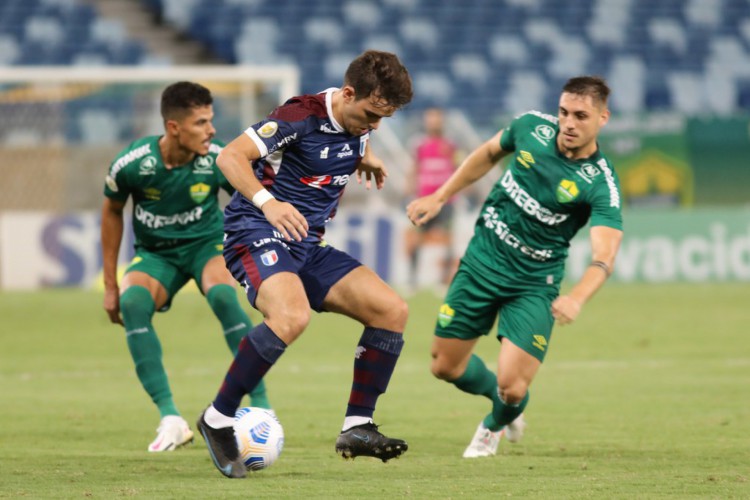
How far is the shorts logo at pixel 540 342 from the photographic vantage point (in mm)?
6719

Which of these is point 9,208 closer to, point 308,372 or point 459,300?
point 308,372

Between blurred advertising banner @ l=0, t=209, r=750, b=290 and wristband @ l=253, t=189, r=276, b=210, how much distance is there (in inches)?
440

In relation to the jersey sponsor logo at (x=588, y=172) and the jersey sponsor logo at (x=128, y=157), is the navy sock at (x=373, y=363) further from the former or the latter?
the jersey sponsor logo at (x=128, y=157)

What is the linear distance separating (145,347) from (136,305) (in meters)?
0.25

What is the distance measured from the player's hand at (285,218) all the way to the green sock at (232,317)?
196 centimetres

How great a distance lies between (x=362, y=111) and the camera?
19.2 ft

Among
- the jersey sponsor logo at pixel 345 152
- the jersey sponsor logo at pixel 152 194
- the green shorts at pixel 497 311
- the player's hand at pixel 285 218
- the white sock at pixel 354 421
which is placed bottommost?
the white sock at pixel 354 421

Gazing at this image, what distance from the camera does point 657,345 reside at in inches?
467

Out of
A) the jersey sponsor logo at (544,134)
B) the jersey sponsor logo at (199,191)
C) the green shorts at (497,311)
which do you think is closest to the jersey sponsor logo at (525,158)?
the jersey sponsor logo at (544,134)

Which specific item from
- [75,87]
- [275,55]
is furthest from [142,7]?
[75,87]

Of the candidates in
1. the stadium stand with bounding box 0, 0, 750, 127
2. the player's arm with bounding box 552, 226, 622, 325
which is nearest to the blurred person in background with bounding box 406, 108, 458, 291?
the stadium stand with bounding box 0, 0, 750, 127

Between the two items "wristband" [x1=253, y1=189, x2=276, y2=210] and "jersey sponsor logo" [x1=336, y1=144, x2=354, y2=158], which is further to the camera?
"jersey sponsor logo" [x1=336, y1=144, x2=354, y2=158]

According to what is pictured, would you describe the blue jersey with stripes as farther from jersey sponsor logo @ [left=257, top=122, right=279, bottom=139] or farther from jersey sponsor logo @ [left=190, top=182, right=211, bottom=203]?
jersey sponsor logo @ [left=190, top=182, right=211, bottom=203]

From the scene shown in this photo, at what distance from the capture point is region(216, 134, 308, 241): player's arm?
5.46 meters
